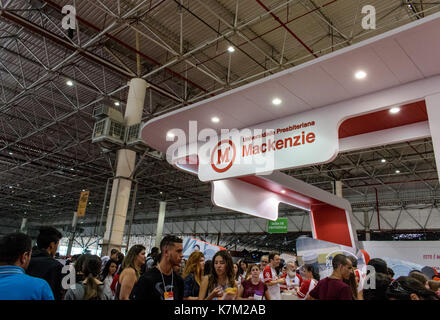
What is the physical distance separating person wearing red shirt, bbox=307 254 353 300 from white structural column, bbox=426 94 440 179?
4.22ft

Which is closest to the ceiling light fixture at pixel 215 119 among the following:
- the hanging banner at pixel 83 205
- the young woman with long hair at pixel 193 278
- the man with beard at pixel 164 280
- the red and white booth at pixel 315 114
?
the red and white booth at pixel 315 114

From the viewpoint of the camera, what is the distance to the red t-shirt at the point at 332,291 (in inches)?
111

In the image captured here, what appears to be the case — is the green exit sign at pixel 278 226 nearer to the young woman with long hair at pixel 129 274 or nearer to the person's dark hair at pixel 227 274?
the person's dark hair at pixel 227 274

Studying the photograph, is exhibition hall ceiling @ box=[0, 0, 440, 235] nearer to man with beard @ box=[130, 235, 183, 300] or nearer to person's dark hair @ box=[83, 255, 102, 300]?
man with beard @ box=[130, 235, 183, 300]

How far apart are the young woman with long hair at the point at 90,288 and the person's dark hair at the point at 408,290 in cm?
239

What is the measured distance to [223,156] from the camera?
5.07 m

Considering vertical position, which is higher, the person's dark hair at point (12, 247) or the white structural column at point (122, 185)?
the white structural column at point (122, 185)

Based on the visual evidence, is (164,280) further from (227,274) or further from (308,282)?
(308,282)

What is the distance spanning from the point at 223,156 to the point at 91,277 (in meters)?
2.69

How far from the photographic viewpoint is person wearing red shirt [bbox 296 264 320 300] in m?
4.70

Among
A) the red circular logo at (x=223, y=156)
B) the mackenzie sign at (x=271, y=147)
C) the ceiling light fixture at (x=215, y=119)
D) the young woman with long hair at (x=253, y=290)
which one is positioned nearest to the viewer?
the young woman with long hair at (x=253, y=290)

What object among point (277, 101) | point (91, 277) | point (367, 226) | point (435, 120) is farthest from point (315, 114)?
point (367, 226)

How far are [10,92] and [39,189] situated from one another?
15.0 metres
